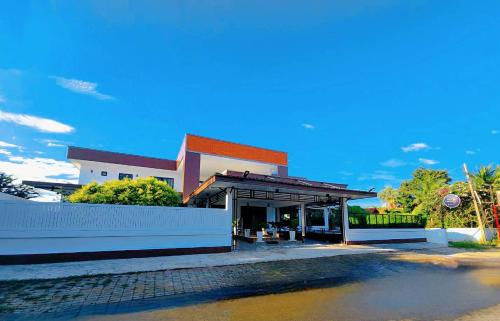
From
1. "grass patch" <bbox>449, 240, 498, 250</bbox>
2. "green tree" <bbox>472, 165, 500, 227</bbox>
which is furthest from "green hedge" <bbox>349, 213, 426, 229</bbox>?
"green tree" <bbox>472, 165, 500, 227</bbox>

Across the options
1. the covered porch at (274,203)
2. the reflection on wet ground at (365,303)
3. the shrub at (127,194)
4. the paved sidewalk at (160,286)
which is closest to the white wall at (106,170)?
the covered porch at (274,203)

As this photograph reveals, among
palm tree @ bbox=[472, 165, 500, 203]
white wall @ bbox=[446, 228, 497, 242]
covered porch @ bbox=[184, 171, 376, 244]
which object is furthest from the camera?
palm tree @ bbox=[472, 165, 500, 203]

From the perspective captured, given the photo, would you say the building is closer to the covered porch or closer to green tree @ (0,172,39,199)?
the covered porch

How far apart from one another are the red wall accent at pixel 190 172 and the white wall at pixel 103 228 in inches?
454

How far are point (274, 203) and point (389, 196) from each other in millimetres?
27834

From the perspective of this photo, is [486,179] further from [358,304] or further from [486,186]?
[358,304]

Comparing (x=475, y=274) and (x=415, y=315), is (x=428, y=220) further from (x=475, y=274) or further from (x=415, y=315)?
(x=415, y=315)

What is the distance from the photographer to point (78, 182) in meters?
24.2

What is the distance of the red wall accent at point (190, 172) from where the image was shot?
2309 cm

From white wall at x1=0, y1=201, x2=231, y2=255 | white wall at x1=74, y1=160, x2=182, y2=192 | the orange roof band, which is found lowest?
white wall at x1=0, y1=201, x2=231, y2=255

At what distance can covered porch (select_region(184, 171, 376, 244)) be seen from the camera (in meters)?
13.2

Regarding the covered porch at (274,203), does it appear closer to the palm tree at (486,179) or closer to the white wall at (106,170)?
the white wall at (106,170)

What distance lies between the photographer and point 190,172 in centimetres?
2344

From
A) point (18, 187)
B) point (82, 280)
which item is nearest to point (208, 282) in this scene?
point (82, 280)
